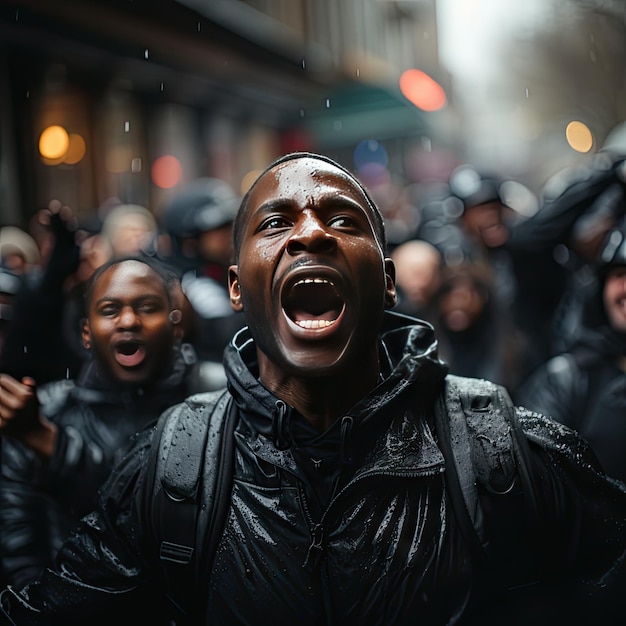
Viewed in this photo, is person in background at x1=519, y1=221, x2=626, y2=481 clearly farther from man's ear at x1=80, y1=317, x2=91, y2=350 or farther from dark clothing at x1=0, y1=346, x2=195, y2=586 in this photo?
man's ear at x1=80, y1=317, x2=91, y2=350

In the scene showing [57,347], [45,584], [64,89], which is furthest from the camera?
[64,89]

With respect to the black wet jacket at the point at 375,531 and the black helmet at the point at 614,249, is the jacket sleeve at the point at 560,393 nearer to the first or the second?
the black helmet at the point at 614,249

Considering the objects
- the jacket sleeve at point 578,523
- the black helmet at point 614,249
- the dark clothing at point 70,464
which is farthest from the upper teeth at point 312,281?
the black helmet at point 614,249

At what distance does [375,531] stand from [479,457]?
330mm

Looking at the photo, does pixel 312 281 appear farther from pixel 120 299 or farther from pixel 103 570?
pixel 103 570

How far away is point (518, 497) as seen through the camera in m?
1.95

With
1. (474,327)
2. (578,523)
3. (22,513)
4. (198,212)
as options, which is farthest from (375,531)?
(198,212)

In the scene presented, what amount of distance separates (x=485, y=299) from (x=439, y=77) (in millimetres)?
1941

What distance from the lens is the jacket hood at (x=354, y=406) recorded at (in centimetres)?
203

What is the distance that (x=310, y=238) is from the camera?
195 cm

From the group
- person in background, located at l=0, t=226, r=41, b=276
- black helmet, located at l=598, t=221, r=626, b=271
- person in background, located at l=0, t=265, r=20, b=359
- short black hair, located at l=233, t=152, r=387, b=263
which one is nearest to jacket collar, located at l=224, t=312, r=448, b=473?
short black hair, located at l=233, t=152, r=387, b=263

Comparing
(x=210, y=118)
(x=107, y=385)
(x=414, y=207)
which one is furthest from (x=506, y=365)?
(x=210, y=118)

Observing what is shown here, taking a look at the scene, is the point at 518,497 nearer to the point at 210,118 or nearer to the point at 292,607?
the point at 292,607

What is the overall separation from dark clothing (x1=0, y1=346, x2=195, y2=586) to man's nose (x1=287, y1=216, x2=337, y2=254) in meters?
1.00
